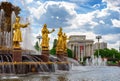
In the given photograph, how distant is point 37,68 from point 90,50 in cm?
15235

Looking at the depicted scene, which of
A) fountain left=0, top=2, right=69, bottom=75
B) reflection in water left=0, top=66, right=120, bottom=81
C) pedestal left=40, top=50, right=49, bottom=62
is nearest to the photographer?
reflection in water left=0, top=66, right=120, bottom=81

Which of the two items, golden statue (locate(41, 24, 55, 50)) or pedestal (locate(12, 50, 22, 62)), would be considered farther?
golden statue (locate(41, 24, 55, 50))

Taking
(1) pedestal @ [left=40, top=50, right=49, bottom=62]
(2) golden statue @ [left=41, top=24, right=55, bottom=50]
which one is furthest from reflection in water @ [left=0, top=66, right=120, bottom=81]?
(2) golden statue @ [left=41, top=24, right=55, bottom=50]

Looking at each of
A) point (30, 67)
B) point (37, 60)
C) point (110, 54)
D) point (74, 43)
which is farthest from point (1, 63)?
point (74, 43)

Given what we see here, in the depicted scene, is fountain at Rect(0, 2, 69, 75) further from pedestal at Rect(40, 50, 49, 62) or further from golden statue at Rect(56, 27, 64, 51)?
golden statue at Rect(56, 27, 64, 51)

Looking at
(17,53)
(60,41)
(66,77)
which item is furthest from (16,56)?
(60,41)

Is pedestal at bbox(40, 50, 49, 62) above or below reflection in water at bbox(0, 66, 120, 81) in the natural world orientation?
above

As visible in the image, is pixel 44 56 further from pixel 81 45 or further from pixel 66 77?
pixel 81 45

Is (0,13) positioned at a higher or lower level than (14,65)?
higher

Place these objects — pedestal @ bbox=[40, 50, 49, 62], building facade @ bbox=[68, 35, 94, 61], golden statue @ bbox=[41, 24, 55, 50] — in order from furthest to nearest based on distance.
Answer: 1. building facade @ bbox=[68, 35, 94, 61]
2. golden statue @ bbox=[41, 24, 55, 50]
3. pedestal @ bbox=[40, 50, 49, 62]

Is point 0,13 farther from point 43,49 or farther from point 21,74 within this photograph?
point 21,74

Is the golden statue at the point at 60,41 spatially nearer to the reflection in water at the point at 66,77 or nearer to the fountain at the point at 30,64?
the fountain at the point at 30,64

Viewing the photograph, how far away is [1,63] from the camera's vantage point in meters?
25.7

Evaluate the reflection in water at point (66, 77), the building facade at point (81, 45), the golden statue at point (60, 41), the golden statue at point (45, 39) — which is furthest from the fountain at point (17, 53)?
the building facade at point (81, 45)
